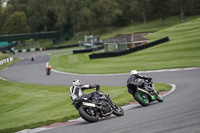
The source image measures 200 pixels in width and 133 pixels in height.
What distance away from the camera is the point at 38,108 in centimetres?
1975

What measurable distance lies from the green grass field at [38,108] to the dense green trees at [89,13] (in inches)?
3154

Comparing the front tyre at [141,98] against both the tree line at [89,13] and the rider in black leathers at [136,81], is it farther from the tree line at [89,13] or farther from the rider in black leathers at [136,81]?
the tree line at [89,13]

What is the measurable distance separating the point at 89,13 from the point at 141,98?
112 meters

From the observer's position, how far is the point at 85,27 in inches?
5384

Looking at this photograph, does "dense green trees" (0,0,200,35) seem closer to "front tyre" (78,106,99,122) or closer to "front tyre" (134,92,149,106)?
"front tyre" (134,92,149,106)

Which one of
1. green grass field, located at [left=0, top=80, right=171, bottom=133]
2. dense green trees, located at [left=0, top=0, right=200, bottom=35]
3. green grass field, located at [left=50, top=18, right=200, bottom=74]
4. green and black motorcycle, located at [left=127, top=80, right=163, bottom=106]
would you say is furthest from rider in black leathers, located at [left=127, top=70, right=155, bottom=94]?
dense green trees, located at [left=0, top=0, right=200, bottom=35]

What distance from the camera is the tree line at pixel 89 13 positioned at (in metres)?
110

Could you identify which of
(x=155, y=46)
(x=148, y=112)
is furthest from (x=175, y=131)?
(x=155, y=46)

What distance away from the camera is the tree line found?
110 metres

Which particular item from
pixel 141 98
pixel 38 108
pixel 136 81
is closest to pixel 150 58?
pixel 38 108

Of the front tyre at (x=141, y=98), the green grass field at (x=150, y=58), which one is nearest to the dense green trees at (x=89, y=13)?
the green grass field at (x=150, y=58)

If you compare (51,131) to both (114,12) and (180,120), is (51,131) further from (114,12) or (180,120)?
(114,12)

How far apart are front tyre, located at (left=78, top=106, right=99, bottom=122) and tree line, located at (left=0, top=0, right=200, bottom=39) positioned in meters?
94.5

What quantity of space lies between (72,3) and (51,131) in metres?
123
